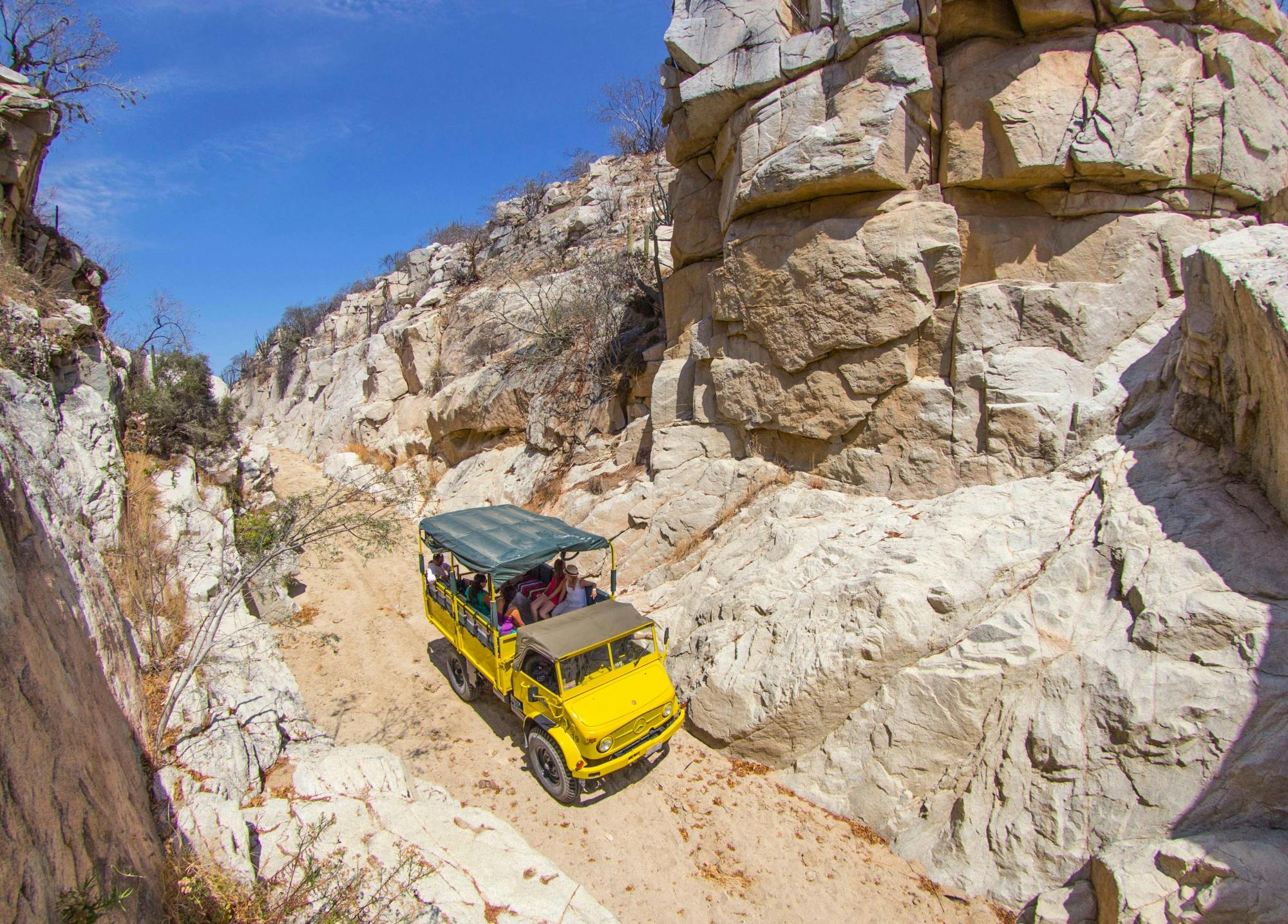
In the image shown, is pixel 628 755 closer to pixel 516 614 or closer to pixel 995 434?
pixel 516 614

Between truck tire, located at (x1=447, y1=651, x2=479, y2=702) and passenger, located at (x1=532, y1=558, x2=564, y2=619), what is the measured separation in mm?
1392

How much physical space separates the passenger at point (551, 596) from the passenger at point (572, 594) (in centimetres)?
Result: 6

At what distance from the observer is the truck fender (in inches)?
243

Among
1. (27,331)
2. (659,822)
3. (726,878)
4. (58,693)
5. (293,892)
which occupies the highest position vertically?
(27,331)

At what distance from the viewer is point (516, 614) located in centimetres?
747

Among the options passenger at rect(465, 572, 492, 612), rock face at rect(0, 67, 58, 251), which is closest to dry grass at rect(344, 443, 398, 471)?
rock face at rect(0, 67, 58, 251)

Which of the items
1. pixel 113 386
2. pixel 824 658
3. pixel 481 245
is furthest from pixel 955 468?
pixel 481 245

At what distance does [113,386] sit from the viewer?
10125 mm

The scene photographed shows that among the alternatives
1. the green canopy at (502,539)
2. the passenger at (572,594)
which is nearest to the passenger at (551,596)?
the passenger at (572,594)

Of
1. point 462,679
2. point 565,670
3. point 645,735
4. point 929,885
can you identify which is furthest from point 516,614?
point 929,885

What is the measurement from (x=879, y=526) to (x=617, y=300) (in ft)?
33.5

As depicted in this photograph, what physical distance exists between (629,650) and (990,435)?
5351 millimetres

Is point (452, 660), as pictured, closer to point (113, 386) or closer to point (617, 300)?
point (113, 386)

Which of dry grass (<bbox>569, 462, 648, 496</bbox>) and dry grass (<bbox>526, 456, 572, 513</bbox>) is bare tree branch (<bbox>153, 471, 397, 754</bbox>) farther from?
dry grass (<bbox>526, 456, 572, 513</bbox>)
